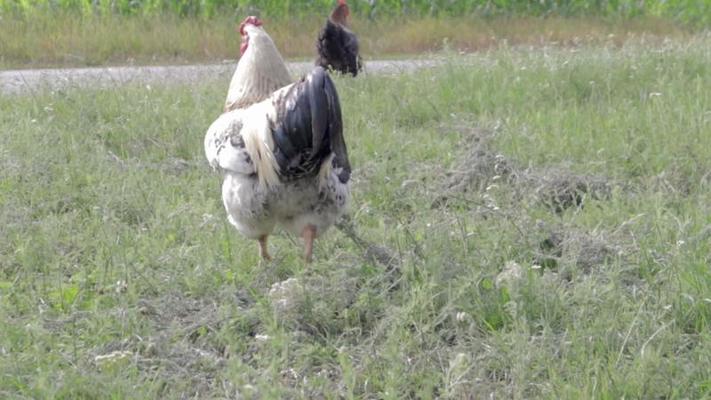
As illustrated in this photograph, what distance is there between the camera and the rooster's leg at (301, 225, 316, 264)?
18.7ft

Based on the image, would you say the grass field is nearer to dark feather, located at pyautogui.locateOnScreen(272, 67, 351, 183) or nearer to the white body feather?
the white body feather

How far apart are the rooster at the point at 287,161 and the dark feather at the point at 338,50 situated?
447 centimetres

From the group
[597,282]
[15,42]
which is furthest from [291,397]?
[15,42]

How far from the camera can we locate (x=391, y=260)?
550 cm

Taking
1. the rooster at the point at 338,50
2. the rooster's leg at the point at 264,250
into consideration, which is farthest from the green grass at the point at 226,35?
the rooster's leg at the point at 264,250

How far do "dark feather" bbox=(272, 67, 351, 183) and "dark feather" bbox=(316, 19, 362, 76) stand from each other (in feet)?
16.6

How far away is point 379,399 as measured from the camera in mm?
4320

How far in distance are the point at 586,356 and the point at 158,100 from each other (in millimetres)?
5471

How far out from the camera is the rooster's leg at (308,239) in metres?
5.71

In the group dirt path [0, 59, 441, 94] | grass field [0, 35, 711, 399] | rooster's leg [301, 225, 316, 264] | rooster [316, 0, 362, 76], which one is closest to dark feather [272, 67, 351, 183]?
rooster's leg [301, 225, 316, 264]

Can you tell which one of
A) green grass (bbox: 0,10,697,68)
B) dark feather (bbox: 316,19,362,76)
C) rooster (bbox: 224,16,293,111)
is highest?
rooster (bbox: 224,16,293,111)

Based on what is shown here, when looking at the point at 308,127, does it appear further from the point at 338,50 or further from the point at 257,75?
the point at 338,50

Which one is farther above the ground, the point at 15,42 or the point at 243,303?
the point at 243,303

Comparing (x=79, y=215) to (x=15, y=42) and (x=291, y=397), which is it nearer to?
(x=291, y=397)
